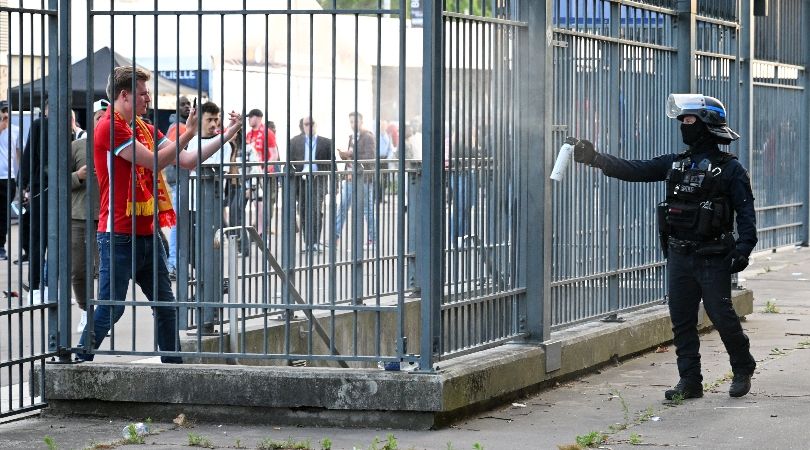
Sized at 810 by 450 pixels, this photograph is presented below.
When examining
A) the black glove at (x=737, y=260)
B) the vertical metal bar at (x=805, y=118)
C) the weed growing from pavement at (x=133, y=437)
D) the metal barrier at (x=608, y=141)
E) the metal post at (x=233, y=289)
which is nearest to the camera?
the weed growing from pavement at (x=133, y=437)

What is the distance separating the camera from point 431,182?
7.32 m

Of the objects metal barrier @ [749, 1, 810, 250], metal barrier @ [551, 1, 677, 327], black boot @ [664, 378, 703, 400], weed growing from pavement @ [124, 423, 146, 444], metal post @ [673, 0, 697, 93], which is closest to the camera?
weed growing from pavement @ [124, 423, 146, 444]

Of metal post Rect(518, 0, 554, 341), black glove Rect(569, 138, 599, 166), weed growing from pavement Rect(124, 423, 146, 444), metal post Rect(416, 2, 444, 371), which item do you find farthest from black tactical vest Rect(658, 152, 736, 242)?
weed growing from pavement Rect(124, 423, 146, 444)

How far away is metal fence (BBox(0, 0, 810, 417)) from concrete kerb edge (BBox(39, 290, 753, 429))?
0.40 ft

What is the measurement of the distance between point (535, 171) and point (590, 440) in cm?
198

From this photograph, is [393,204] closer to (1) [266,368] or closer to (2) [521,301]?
(2) [521,301]

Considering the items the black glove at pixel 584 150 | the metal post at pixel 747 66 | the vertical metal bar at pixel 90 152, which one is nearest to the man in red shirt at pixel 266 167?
the vertical metal bar at pixel 90 152

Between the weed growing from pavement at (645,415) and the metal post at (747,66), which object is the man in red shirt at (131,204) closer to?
the weed growing from pavement at (645,415)

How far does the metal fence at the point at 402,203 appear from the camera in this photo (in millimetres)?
7488

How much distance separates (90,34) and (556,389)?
3.28 m

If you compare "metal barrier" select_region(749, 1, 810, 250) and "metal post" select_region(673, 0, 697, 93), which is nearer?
"metal post" select_region(673, 0, 697, 93)

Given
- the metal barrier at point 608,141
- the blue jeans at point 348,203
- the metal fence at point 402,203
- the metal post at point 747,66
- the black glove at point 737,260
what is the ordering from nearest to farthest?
the metal fence at point 402,203
the black glove at point 737,260
the blue jeans at point 348,203
the metal barrier at point 608,141
the metal post at point 747,66

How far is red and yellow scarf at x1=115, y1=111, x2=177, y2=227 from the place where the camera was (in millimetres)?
7988

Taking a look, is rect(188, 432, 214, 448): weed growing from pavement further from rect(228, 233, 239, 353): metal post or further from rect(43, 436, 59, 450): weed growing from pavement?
rect(228, 233, 239, 353): metal post
